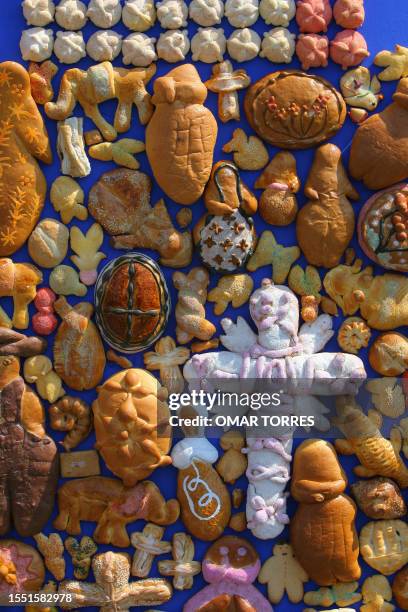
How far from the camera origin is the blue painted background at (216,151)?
2.35 m

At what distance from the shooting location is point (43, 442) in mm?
2348

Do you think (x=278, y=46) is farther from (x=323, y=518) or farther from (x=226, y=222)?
(x=323, y=518)

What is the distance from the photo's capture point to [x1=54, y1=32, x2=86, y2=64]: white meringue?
7.61 feet

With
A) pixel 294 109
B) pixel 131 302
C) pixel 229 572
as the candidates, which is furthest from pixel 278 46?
pixel 229 572

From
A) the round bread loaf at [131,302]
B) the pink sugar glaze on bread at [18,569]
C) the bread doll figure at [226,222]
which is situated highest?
the bread doll figure at [226,222]

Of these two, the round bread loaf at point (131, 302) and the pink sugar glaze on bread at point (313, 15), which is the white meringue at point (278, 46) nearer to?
the pink sugar glaze on bread at point (313, 15)

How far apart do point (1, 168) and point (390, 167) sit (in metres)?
1.37

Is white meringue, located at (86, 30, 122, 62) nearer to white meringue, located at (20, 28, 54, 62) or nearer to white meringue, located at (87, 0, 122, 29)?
white meringue, located at (87, 0, 122, 29)

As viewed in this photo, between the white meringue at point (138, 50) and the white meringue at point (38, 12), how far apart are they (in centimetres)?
29

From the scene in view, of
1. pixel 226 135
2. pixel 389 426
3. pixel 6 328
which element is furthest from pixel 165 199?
pixel 389 426

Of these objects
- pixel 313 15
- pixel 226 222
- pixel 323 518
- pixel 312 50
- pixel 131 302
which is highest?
pixel 313 15

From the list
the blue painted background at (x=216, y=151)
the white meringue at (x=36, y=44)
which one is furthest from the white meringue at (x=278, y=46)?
the white meringue at (x=36, y=44)

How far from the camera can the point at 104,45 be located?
2.32 m

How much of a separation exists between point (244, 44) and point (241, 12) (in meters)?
0.12
